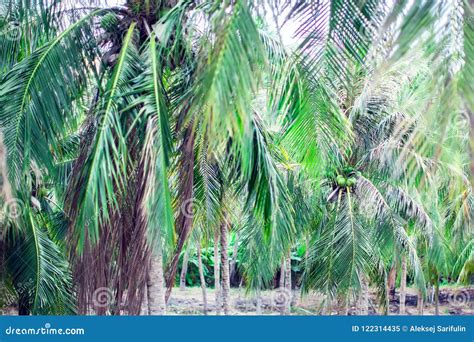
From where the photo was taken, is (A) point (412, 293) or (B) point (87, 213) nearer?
(B) point (87, 213)

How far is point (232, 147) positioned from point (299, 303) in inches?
133

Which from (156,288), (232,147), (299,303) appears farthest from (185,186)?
(299,303)

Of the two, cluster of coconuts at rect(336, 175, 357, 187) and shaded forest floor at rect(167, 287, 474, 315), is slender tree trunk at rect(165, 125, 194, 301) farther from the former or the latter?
cluster of coconuts at rect(336, 175, 357, 187)

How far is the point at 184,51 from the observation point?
383 cm

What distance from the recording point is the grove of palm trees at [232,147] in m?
1.96

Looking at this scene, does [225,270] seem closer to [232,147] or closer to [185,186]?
[185,186]

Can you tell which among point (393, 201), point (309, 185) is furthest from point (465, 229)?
point (309, 185)

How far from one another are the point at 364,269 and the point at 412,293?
93.7 inches

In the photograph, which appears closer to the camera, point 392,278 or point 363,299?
point 363,299

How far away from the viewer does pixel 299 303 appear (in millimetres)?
6551

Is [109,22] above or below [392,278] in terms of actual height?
above

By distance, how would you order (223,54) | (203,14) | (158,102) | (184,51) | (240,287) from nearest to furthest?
(223,54) → (158,102) → (203,14) → (184,51) → (240,287)

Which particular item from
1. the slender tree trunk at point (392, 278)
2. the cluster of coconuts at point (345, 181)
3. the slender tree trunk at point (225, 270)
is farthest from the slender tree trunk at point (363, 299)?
the slender tree trunk at point (225, 270)

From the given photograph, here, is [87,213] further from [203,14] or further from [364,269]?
[364,269]
